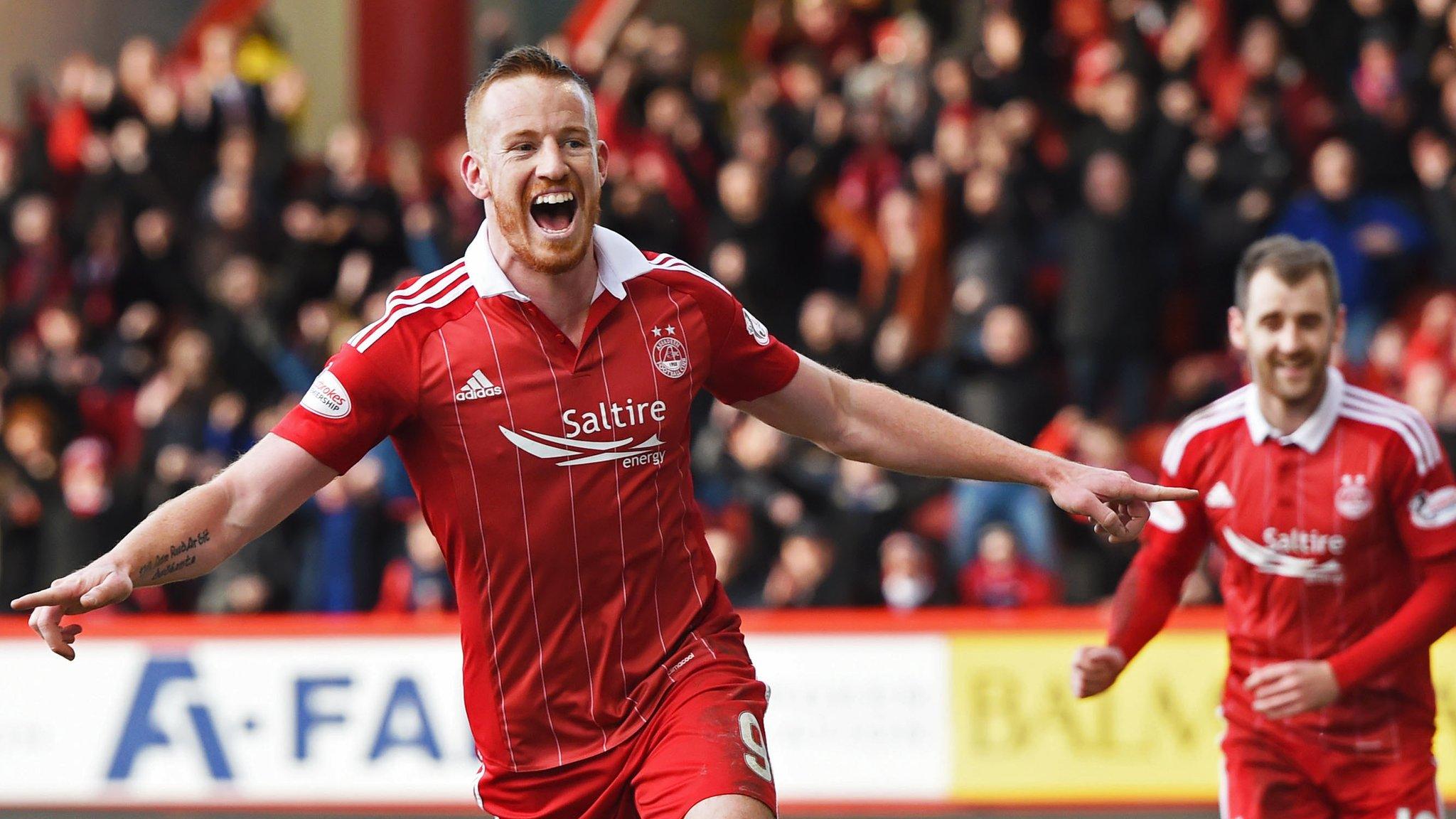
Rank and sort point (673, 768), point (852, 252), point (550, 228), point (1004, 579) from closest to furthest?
1. point (673, 768)
2. point (550, 228)
3. point (1004, 579)
4. point (852, 252)

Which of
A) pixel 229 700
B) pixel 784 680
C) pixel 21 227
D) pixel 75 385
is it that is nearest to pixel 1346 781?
pixel 784 680

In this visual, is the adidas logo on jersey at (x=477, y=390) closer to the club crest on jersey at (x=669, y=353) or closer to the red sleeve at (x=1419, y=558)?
the club crest on jersey at (x=669, y=353)

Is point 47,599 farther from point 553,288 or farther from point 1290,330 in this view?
point 1290,330

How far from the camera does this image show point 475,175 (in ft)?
15.7

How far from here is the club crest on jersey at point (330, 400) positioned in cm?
459

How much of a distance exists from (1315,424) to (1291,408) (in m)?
0.08

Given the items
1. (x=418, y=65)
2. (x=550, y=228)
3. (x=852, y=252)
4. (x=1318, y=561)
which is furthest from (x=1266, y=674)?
(x=418, y=65)

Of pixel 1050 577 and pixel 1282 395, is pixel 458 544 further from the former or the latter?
pixel 1050 577

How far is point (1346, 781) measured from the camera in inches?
225

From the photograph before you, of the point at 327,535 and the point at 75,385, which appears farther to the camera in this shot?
the point at 75,385

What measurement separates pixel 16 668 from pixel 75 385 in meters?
3.18

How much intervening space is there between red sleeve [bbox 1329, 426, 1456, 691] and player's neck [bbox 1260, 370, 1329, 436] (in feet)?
0.86

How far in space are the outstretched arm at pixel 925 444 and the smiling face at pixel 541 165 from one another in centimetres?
72

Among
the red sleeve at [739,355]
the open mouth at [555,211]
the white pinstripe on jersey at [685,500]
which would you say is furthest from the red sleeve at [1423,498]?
the open mouth at [555,211]
